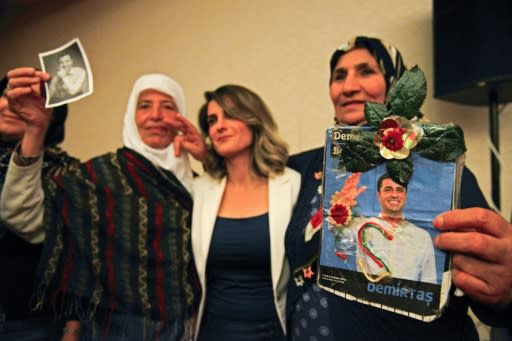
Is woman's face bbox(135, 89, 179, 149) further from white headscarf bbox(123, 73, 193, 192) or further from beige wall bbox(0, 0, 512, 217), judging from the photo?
beige wall bbox(0, 0, 512, 217)

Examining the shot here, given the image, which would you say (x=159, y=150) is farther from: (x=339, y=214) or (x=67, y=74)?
(x=339, y=214)

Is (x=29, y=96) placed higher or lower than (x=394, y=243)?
higher

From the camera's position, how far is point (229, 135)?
1.27 meters

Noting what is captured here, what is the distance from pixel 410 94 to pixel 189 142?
→ 956mm

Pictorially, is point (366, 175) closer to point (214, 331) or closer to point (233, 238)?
point (233, 238)

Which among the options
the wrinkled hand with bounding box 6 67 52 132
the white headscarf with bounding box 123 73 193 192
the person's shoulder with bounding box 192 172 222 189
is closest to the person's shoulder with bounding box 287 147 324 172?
the person's shoulder with bounding box 192 172 222 189

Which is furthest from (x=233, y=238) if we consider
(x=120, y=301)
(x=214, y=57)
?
(x=214, y=57)

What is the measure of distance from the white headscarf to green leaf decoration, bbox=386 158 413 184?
35.1 inches

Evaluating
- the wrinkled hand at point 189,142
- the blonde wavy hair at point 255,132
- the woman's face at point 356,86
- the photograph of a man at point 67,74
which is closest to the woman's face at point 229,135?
the blonde wavy hair at point 255,132

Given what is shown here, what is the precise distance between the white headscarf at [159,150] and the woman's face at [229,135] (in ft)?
0.61

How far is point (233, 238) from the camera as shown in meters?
1.13

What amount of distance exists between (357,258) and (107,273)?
2.87 ft

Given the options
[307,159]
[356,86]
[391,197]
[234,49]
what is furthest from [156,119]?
[391,197]

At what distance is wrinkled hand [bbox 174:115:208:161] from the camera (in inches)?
55.1
